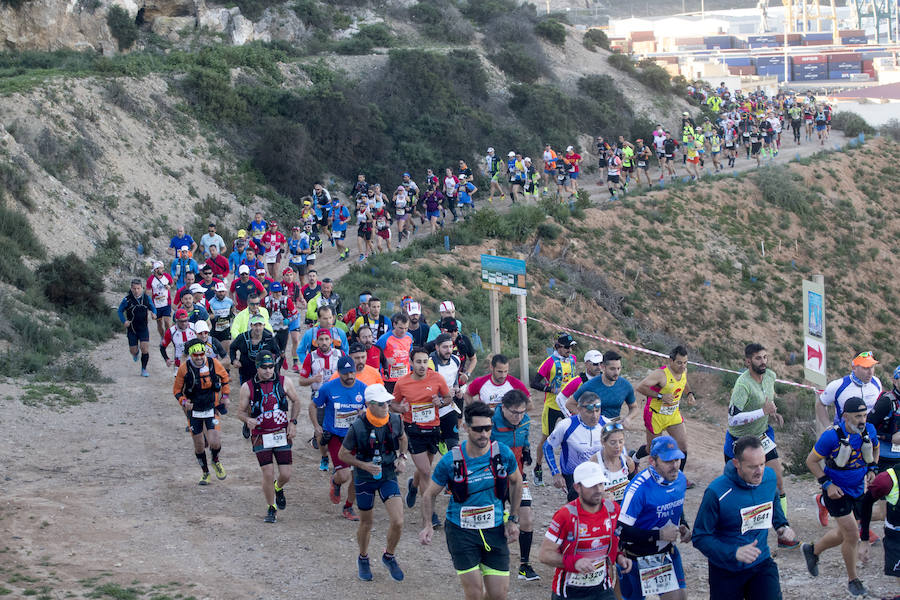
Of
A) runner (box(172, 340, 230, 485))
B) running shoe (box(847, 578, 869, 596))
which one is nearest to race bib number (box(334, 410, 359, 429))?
runner (box(172, 340, 230, 485))

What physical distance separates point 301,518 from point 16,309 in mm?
11691

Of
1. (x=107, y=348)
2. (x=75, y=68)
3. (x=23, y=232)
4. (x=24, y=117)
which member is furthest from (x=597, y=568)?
(x=75, y=68)

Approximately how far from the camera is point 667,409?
10.5 m

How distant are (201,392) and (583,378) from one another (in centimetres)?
408

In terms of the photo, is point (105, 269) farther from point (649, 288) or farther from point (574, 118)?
point (574, 118)

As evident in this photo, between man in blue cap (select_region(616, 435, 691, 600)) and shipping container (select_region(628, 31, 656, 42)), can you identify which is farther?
shipping container (select_region(628, 31, 656, 42))

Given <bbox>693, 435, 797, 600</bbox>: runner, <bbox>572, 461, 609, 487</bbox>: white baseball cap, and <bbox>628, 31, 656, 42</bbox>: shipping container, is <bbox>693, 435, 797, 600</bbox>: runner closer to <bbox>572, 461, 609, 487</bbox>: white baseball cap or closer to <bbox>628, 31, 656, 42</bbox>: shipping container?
<bbox>572, 461, 609, 487</bbox>: white baseball cap

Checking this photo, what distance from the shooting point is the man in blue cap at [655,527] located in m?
6.50

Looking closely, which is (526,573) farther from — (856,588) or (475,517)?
(856,588)

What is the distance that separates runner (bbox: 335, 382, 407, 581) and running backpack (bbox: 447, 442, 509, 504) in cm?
139

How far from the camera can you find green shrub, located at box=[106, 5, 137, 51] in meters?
42.1

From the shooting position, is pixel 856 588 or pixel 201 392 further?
pixel 201 392

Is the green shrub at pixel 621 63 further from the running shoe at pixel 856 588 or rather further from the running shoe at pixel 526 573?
the running shoe at pixel 856 588

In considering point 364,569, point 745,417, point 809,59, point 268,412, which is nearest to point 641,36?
point 809,59
